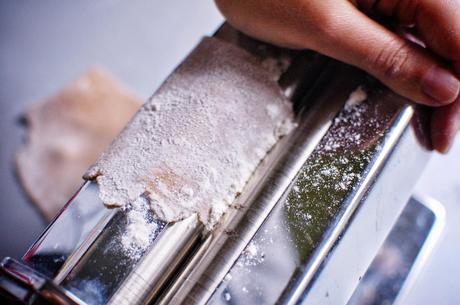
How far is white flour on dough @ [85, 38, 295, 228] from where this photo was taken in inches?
24.3

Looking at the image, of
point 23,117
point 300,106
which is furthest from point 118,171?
point 23,117

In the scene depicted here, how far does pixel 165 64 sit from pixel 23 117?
0.60 meters

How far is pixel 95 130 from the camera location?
1709 millimetres

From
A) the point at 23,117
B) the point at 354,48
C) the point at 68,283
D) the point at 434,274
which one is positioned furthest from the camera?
the point at 23,117

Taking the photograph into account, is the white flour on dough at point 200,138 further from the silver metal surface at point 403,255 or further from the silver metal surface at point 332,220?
the silver metal surface at point 403,255

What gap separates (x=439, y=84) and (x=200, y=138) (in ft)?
1.25

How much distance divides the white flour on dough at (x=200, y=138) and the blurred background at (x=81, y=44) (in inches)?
42.8

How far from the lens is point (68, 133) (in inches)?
66.8

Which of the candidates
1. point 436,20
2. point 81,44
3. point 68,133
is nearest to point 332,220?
point 436,20

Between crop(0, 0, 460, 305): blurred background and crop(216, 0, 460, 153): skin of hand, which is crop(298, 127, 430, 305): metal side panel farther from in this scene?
crop(0, 0, 460, 305): blurred background

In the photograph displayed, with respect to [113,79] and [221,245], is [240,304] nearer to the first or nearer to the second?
[221,245]

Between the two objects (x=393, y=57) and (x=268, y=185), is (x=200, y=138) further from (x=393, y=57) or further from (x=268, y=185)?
(x=393, y=57)

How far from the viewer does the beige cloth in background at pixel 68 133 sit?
5.16 ft

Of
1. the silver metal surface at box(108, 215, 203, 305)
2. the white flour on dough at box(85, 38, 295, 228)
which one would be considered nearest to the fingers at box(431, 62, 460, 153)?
the white flour on dough at box(85, 38, 295, 228)
